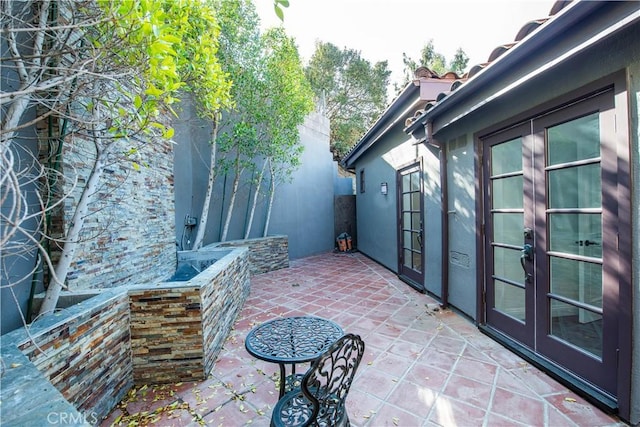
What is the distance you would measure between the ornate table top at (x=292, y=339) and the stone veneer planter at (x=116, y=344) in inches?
31.4

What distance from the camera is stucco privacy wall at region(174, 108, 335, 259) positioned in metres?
6.47

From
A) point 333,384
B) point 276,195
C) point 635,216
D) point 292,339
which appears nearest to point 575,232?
point 635,216

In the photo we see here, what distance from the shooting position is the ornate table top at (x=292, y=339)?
1965mm

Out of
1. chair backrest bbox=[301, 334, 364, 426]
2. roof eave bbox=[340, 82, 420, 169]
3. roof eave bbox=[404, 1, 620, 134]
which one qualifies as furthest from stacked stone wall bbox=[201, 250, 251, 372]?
roof eave bbox=[340, 82, 420, 169]

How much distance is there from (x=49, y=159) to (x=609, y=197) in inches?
179

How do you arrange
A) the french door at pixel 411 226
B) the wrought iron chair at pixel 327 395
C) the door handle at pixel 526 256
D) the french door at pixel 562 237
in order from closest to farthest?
the wrought iron chair at pixel 327 395 < the french door at pixel 562 237 < the door handle at pixel 526 256 < the french door at pixel 411 226

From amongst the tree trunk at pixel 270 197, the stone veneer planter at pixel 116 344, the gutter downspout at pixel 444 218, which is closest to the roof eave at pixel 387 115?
the gutter downspout at pixel 444 218

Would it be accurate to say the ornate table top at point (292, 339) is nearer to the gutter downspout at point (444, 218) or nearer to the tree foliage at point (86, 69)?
the tree foliage at point (86, 69)

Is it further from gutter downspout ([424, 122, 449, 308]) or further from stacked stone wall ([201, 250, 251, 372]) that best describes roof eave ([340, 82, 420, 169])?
stacked stone wall ([201, 250, 251, 372])

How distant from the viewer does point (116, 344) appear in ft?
7.95

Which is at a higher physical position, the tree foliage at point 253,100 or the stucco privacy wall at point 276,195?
the tree foliage at point 253,100

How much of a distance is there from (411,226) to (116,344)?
16.2ft

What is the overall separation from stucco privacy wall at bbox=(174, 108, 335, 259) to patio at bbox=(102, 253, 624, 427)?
3545mm

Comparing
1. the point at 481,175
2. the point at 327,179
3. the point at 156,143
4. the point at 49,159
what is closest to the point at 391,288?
the point at 481,175
